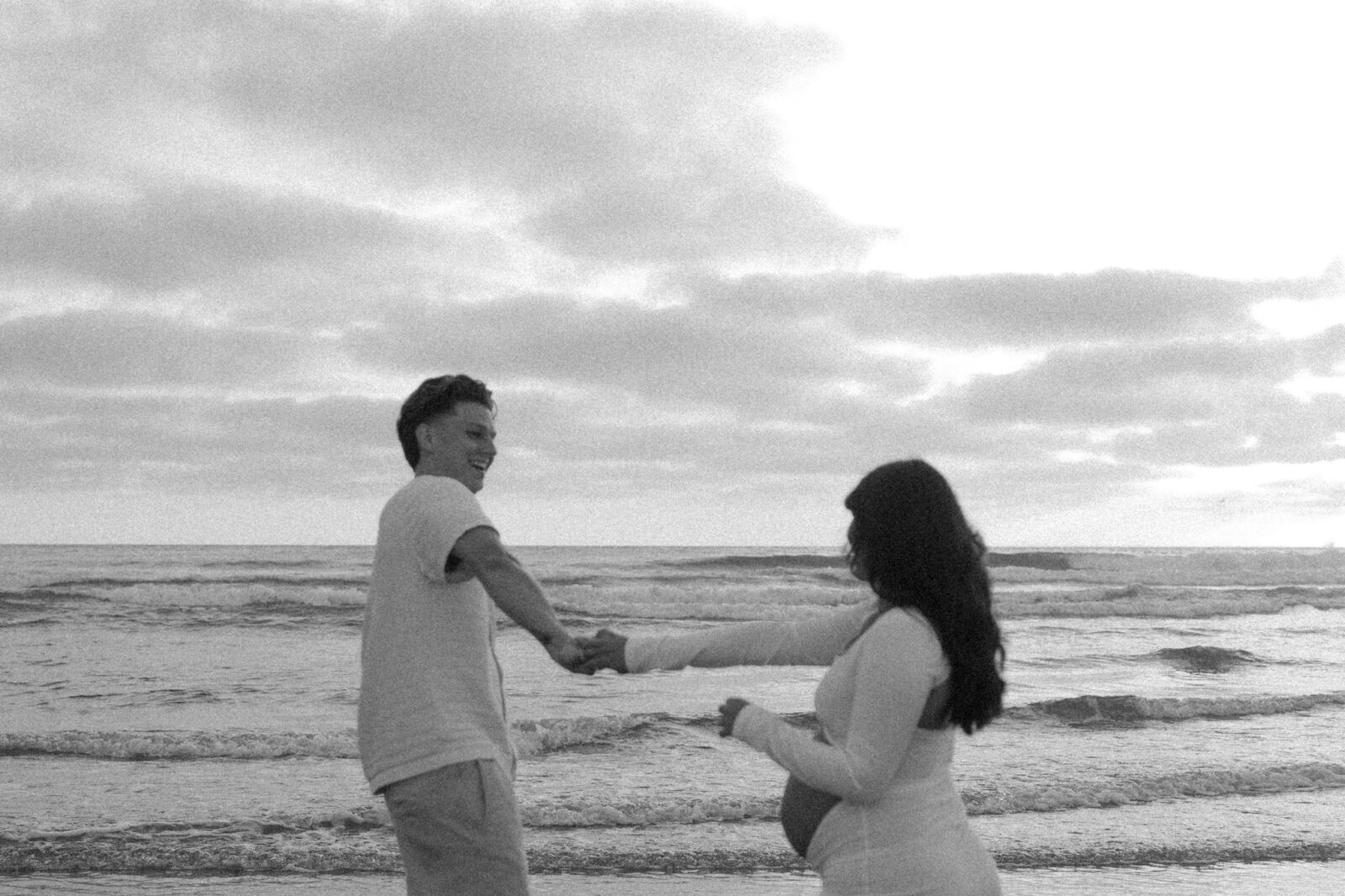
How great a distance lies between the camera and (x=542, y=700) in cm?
1283

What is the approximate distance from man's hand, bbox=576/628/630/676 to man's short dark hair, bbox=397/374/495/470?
66 centimetres

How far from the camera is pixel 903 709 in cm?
244

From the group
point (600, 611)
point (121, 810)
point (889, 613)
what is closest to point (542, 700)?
point (121, 810)

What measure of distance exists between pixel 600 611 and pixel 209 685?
12.3 metres

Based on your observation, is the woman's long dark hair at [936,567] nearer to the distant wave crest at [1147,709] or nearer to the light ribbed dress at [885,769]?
the light ribbed dress at [885,769]

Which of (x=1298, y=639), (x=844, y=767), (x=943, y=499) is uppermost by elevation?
Result: (x=943, y=499)

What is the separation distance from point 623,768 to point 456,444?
21.7 ft

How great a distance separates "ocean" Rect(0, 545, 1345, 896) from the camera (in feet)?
22.8

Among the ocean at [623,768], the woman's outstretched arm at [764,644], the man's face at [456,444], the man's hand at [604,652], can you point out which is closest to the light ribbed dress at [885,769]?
the woman's outstretched arm at [764,644]

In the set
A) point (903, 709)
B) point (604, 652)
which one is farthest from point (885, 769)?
point (604, 652)

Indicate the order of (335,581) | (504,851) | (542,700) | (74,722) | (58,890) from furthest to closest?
(335,581)
(542,700)
(74,722)
(58,890)
(504,851)

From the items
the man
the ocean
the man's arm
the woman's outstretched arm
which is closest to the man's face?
the man

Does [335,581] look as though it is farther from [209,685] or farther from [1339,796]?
[1339,796]

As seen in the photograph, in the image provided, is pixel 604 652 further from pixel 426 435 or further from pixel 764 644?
pixel 426 435
